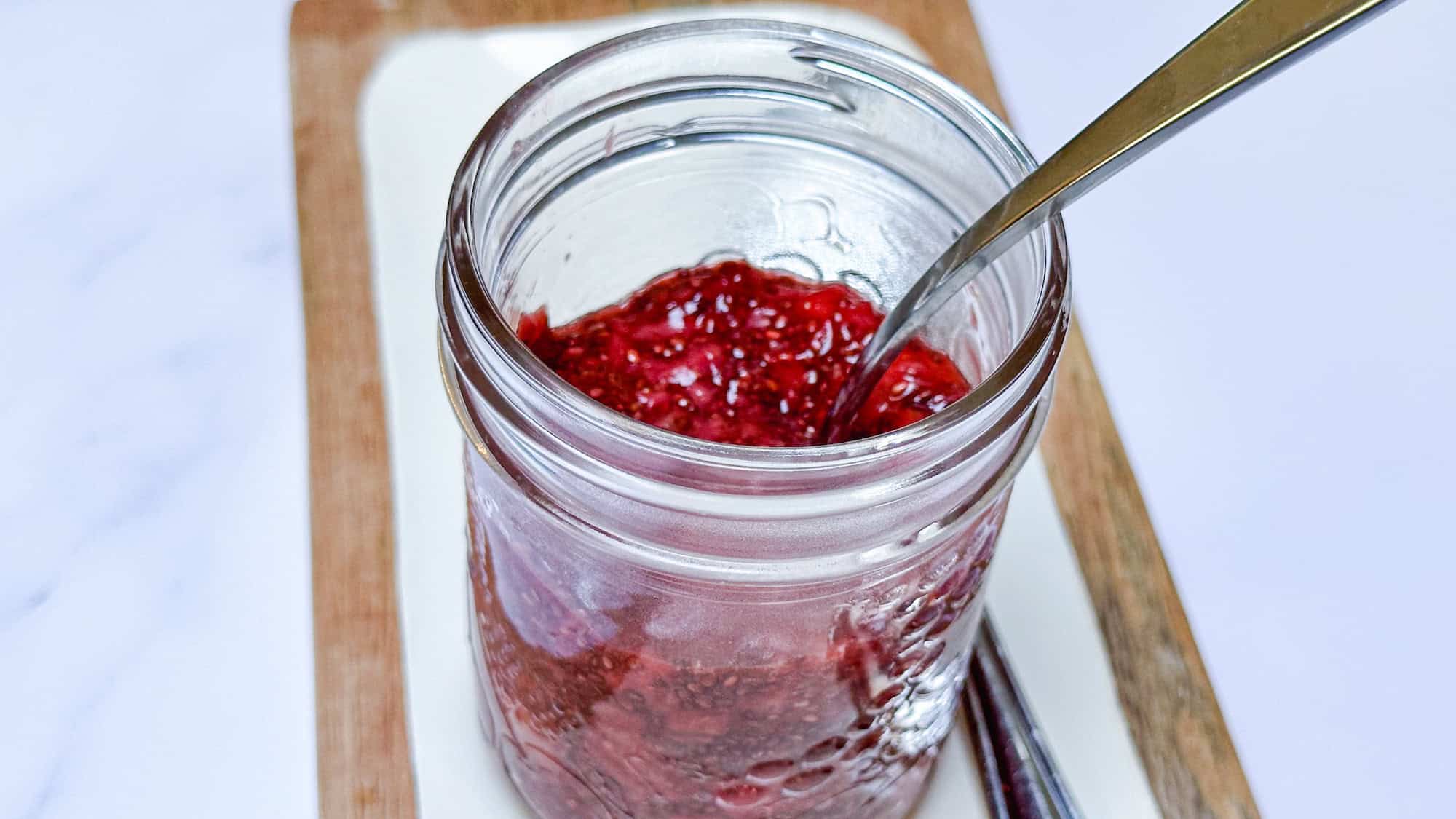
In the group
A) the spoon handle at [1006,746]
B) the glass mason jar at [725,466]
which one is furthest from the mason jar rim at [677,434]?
the spoon handle at [1006,746]

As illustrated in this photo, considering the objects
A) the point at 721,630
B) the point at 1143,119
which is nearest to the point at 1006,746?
the point at 721,630

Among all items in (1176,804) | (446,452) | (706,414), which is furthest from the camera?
(446,452)

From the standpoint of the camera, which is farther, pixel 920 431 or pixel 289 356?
pixel 289 356

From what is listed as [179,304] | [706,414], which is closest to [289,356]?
[179,304]

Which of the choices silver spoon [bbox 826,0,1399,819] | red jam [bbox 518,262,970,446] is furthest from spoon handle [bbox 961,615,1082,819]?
red jam [bbox 518,262,970,446]

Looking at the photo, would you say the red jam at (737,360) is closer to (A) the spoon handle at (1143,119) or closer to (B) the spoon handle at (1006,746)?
(A) the spoon handle at (1143,119)

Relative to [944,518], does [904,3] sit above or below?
above

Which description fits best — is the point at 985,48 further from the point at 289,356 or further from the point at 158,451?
the point at 158,451

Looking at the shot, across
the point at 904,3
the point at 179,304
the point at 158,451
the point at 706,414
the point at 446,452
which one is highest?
the point at 904,3
